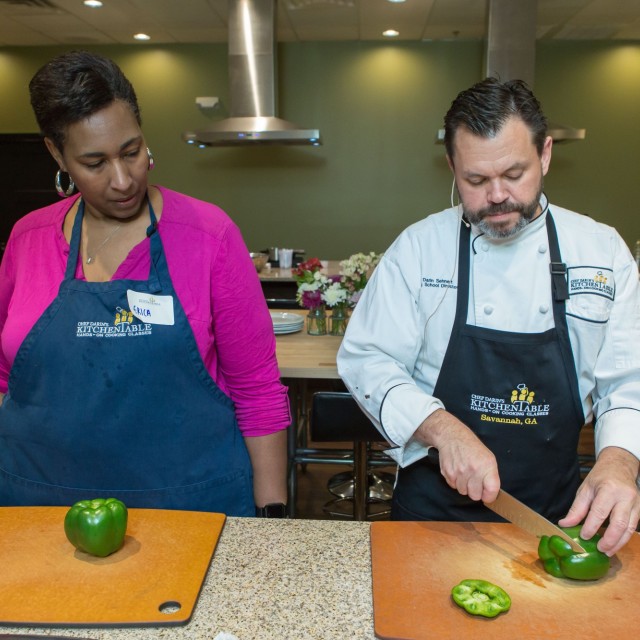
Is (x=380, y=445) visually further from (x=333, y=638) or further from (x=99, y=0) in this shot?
(x=99, y=0)

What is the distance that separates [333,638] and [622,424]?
668mm

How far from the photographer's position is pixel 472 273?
1.35 metres

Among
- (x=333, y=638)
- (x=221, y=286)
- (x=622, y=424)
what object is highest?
(x=221, y=286)

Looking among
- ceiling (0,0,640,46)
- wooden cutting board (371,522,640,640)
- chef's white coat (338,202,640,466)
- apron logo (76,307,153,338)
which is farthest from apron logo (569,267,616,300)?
ceiling (0,0,640,46)

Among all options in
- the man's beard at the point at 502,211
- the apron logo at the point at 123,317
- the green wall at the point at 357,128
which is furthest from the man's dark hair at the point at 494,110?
the green wall at the point at 357,128

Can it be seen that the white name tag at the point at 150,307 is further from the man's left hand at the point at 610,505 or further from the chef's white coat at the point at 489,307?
the man's left hand at the point at 610,505

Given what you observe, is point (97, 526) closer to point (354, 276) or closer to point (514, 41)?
point (354, 276)

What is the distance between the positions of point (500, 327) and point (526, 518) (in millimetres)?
431

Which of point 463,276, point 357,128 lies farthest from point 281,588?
point 357,128

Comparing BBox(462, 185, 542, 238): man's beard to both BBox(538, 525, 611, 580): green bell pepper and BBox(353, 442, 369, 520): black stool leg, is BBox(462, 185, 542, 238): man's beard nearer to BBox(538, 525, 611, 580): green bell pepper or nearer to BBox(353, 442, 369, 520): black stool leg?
BBox(538, 525, 611, 580): green bell pepper

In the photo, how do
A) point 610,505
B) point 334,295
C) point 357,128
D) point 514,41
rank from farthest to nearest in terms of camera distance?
point 357,128 < point 514,41 < point 334,295 < point 610,505

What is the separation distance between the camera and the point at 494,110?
123cm

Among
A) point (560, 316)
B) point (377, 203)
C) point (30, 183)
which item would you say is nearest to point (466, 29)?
point (377, 203)

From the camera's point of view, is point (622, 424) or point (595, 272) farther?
point (595, 272)
